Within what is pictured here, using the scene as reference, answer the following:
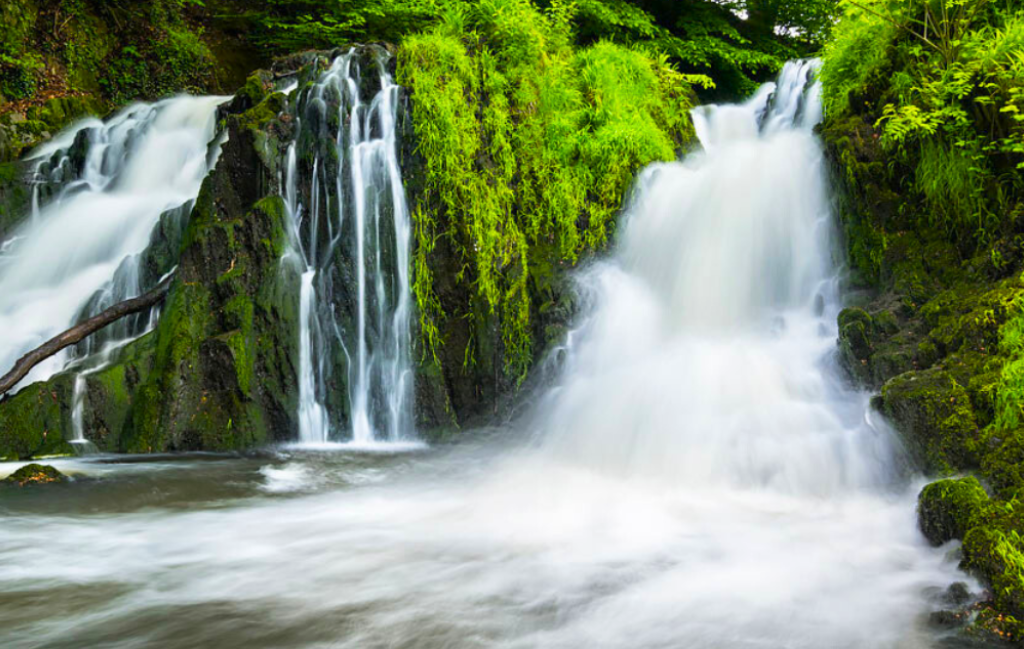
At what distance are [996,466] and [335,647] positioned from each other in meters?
3.37

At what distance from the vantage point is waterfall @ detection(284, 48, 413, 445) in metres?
6.66

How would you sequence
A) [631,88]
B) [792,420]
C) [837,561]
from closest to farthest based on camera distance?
[837,561], [792,420], [631,88]

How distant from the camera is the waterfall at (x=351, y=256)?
6660 mm

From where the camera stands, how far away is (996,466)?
3559 millimetres

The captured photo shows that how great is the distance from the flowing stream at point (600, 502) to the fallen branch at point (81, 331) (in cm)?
103

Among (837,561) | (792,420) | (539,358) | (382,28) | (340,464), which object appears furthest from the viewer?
(382,28)

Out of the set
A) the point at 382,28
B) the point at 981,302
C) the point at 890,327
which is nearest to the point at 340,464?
the point at 890,327

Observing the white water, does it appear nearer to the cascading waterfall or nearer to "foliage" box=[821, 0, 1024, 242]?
the cascading waterfall

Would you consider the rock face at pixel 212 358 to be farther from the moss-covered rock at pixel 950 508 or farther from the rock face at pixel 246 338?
the moss-covered rock at pixel 950 508

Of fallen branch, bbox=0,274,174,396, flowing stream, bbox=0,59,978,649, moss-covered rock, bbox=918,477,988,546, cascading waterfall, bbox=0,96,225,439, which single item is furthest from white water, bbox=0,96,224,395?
moss-covered rock, bbox=918,477,988,546

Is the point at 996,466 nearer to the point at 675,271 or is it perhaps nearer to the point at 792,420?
the point at 792,420

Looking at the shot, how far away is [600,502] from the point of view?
15.3 ft

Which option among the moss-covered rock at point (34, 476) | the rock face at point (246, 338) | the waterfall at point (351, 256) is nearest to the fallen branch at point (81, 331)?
the rock face at point (246, 338)

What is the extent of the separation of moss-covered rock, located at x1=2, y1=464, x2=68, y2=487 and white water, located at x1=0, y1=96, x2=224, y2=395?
1726 millimetres
